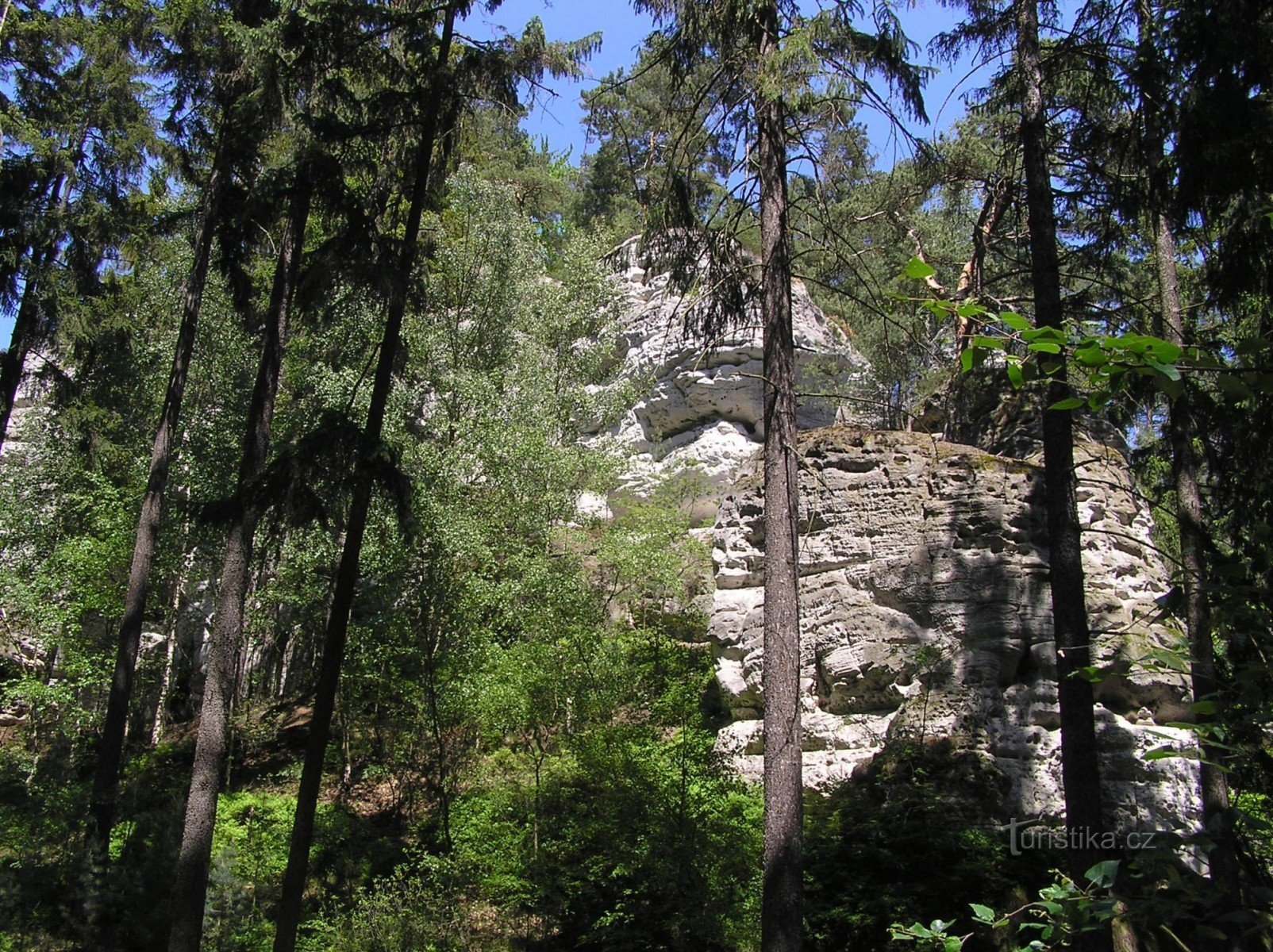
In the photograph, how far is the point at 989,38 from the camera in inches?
362

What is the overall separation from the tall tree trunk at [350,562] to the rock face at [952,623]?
18.2ft

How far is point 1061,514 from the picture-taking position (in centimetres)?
756

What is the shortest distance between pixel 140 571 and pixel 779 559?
9726 millimetres

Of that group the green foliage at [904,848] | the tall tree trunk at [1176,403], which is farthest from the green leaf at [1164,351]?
→ the green foliage at [904,848]

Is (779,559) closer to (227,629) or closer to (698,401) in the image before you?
(227,629)

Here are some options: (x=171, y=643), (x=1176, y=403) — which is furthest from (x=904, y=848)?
(x=171, y=643)

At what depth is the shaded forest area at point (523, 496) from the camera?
23.6 ft

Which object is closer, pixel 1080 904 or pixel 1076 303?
pixel 1080 904

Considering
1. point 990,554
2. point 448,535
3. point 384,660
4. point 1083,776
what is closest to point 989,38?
point 990,554

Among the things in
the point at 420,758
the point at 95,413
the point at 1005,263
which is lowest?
the point at 420,758

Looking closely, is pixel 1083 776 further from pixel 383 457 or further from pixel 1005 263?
pixel 1005 263

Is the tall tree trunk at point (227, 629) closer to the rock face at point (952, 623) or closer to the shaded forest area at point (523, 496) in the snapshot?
the shaded forest area at point (523, 496)

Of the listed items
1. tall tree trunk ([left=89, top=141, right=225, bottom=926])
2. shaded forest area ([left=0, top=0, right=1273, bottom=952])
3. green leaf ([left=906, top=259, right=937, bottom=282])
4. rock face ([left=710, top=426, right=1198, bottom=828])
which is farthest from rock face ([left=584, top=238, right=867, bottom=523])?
green leaf ([left=906, top=259, right=937, bottom=282])

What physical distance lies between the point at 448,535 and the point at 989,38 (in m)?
10.7
